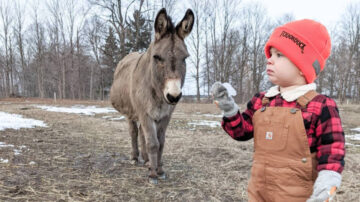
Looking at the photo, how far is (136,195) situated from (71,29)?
38104 millimetres

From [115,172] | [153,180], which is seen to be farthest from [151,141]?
[115,172]

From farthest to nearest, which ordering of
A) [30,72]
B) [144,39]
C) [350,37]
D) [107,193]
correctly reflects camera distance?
[30,72] → [350,37] → [144,39] → [107,193]

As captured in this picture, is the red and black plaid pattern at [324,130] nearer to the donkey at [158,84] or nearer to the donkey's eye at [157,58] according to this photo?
the donkey at [158,84]

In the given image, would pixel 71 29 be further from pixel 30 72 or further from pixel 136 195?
pixel 136 195

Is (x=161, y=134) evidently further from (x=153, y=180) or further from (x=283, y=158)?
(x=283, y=158)

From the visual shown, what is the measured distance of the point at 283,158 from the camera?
150 centimetres

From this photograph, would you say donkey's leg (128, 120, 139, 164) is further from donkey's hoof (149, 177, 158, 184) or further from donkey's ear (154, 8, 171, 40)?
donkey's ear (154, 8, 171, 40)

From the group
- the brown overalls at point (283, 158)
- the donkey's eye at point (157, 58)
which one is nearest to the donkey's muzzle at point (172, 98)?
the donkey's eye at point (157, 58)

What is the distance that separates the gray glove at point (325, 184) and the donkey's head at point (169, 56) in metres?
1.70

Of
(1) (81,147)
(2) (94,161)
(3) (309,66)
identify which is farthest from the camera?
(1) (81,147)

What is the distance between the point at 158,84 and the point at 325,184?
2.25 metres

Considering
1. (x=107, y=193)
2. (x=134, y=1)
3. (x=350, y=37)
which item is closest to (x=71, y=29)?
(x=134, y=1)

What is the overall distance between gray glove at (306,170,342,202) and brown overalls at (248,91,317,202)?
0.41 ft

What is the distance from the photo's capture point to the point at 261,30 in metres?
34.7
